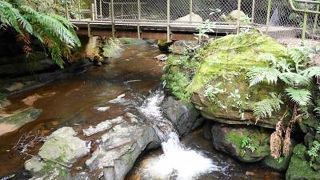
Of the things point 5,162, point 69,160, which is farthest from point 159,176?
point 5,162

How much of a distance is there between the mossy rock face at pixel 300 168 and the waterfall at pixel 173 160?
4.80 ft

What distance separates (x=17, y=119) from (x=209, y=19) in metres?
6.75

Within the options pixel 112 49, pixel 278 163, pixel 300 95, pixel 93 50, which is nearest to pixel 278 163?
pixel 278 163

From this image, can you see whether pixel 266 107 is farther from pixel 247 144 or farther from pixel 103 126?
pixel 103 126

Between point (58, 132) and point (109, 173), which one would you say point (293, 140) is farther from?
point (58, 132)

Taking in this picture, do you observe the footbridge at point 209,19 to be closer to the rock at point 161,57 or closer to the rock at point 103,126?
the rock at point 161,57

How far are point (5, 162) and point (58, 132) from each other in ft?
4.26

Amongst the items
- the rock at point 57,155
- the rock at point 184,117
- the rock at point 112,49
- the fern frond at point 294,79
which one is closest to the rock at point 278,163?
the fern frond at point 294,79

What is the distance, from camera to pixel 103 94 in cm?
1126

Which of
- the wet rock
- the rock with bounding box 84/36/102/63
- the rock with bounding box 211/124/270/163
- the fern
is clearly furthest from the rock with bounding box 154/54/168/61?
the fern

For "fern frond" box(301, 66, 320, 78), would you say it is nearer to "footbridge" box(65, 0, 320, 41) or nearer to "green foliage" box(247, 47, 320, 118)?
"green foliage" box(247, 47, 320, 118)

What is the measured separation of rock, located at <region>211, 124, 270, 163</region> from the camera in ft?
23.2

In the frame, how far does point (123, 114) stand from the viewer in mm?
9148

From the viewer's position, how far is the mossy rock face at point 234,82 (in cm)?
707
